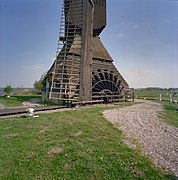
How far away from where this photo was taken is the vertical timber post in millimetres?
12469

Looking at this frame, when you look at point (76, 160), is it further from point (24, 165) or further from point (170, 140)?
point (170, 140)

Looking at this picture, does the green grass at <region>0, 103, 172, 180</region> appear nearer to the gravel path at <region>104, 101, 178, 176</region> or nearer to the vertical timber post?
the gravel path at <region>104, 101, 178, 176</region>

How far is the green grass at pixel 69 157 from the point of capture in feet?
10.1

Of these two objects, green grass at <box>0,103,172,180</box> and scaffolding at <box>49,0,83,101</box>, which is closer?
green grass at <box>0,103,172,180</box>

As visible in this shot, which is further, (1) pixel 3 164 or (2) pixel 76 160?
(2) pixel 76 160

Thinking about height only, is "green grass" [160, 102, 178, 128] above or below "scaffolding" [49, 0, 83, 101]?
below

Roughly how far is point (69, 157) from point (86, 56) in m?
10.4

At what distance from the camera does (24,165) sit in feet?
10.8

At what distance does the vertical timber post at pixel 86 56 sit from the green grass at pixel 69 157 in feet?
23.8

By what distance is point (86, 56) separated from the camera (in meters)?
13.0

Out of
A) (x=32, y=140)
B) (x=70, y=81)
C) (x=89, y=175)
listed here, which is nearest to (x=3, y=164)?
(x=32, y=140)

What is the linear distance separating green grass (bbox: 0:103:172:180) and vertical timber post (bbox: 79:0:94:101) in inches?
286

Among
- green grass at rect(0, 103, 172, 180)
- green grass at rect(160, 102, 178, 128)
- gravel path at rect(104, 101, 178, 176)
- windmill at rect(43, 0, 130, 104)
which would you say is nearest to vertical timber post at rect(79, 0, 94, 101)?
windmill at rect(43, 0, 130, 104)

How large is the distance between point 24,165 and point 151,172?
2609 mm
